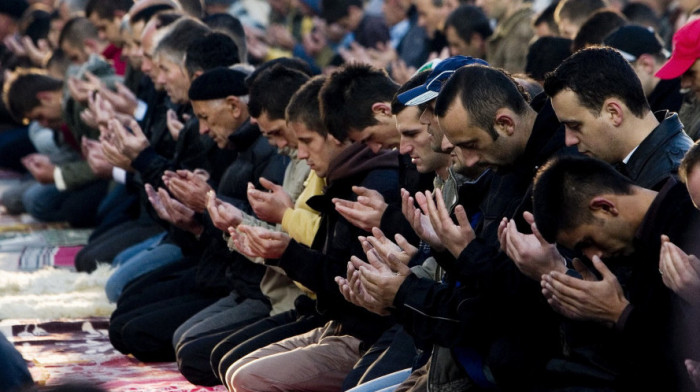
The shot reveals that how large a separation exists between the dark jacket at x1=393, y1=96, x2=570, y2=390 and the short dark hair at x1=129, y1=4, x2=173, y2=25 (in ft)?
16.9

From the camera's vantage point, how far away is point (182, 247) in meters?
7.28

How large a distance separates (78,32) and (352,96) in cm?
604

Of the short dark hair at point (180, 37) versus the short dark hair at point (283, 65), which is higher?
the short dark hair at point (283, 65)

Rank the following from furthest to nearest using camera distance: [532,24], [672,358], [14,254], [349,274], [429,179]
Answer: [14,254] < [532,24] < [429,179] < [349,274] < [672,358]

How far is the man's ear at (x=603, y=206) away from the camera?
351 centimetres

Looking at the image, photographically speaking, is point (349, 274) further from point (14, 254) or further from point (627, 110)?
point (14, 254)

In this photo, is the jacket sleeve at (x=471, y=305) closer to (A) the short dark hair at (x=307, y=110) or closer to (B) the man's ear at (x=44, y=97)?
(A) the short dark hair at (x=307, y=110)

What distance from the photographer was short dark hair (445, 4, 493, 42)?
29.4 feet

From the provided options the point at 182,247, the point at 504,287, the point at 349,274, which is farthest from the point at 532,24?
the point at 504,287

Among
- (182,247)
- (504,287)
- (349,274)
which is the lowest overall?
(182,247)

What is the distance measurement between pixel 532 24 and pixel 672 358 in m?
5.15

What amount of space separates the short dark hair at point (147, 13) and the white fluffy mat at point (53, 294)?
1784 mm

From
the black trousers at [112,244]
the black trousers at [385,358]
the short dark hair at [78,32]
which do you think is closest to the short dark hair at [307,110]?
the black trousers at [385,358]

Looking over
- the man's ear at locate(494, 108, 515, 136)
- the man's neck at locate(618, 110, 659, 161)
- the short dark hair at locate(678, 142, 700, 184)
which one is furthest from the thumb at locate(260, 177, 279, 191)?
the short dark hair at locate(678, 142, 700, 184)
